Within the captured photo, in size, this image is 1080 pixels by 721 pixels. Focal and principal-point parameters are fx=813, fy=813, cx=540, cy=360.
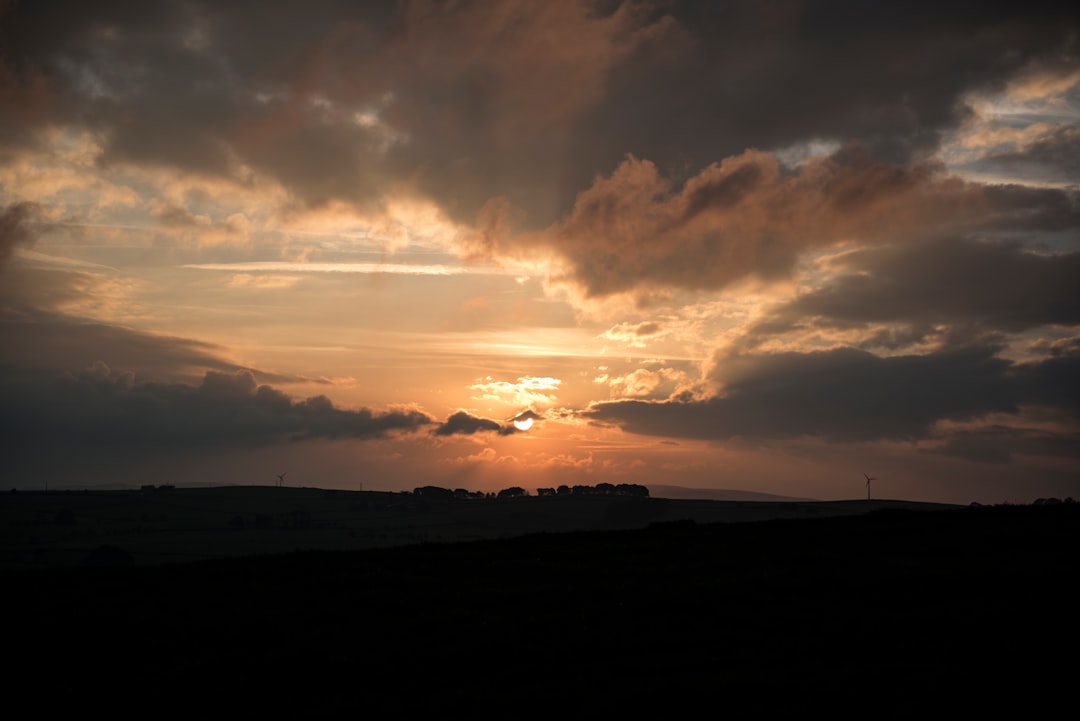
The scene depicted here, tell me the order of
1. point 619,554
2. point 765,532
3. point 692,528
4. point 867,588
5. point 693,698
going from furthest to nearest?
point 692,528, point 765,532, point 619,554, point 867,588, point 693,698

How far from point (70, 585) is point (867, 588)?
3471 cm

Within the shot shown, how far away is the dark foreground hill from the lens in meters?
21.0

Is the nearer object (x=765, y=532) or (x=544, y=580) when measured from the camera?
(x=544, y=580)

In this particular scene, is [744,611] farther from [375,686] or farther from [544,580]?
[375,686]

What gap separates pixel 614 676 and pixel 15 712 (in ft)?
53.9

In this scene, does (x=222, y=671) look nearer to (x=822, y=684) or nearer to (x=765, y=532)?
(x=822, y=684)

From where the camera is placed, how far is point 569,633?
27562 mm

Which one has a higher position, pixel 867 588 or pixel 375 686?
pixel 867 588

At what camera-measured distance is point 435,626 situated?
2897 cm

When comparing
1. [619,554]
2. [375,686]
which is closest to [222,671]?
[375,686]

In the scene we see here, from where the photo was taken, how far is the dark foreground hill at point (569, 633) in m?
21.0

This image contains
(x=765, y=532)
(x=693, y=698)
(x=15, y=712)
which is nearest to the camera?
(x=693, y=698)

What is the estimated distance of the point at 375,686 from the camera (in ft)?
76.5

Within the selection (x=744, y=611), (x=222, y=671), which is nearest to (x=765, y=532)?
(x=744, y=611)
